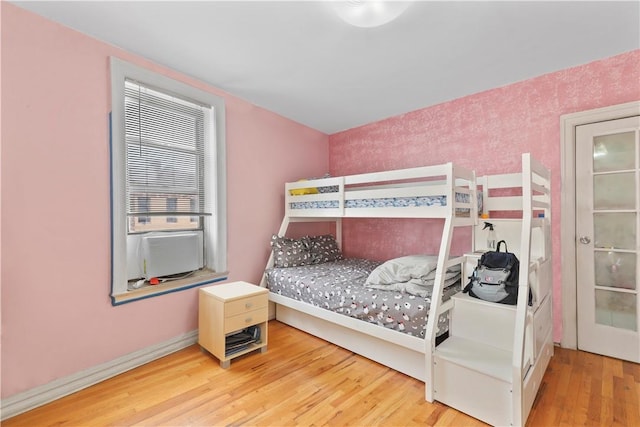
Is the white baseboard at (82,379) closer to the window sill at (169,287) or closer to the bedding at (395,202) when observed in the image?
the window sill at (169,287)

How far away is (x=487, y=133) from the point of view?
2.76 m

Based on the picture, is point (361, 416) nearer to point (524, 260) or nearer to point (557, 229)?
point (524, 260)

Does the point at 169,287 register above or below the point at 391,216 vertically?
below

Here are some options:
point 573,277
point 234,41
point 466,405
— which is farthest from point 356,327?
point 234,41

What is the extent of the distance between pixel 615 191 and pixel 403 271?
179cm

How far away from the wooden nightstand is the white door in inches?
106

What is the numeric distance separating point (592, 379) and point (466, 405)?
1082mm

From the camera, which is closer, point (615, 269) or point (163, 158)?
point (615, 269)

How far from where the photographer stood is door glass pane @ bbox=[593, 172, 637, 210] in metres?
2.21

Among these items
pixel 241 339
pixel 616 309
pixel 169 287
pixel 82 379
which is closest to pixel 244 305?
pixel 241 339

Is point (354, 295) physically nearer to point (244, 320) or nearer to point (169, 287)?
point (244, 320)

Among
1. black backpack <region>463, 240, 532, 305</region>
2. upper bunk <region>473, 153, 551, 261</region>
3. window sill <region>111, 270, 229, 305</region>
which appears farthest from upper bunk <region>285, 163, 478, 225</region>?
window sill <region>111, 270, 229, 305</region>

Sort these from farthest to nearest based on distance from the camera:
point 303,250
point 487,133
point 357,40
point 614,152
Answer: point 303,250
point 487,133
point 614,152
point 357,40

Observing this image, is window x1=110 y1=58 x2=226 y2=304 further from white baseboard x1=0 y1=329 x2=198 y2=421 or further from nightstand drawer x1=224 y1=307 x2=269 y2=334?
nightstand drawer x1=224 y1=307 x2=269 y2=334
